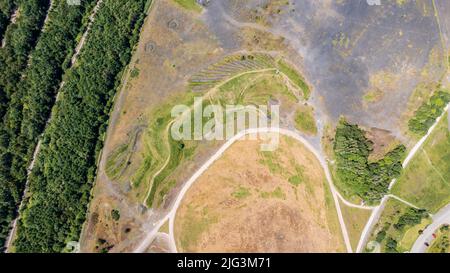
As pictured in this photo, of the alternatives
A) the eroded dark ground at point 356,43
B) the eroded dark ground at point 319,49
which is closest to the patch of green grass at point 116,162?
the eroded dark ground at point 319,49

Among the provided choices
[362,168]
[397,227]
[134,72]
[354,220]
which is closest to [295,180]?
[362,168]

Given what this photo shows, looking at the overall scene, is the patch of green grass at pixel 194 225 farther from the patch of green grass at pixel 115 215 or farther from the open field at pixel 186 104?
the patch of green grass at pixel 115 215

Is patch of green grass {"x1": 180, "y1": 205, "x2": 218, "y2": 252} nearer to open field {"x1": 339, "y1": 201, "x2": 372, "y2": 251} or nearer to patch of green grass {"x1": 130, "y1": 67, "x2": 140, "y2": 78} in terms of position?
open field {"x1": 339, "y1": 201, "x2": 372, "y2": 251}

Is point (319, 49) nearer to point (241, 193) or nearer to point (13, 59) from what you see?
point (241, 193)

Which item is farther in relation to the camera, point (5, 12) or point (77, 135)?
point (5, 12)

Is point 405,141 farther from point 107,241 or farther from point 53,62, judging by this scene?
point 53,62

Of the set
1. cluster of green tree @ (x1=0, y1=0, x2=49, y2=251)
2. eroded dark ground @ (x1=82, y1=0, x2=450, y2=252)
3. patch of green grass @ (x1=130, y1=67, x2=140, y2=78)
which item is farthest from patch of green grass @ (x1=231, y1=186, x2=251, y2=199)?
cluster of green tree @ (x1=0, y1=0, x2=49, y2=251)

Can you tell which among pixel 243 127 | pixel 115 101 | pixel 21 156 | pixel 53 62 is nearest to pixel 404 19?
pixel 243 127
